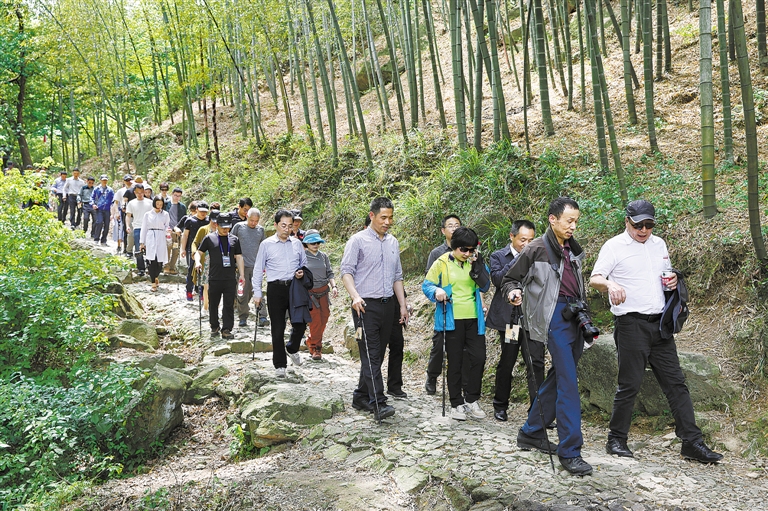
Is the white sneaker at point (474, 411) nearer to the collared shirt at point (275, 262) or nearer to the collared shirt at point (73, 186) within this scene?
the collared shirt at point (275, 262)

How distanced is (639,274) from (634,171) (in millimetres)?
3719

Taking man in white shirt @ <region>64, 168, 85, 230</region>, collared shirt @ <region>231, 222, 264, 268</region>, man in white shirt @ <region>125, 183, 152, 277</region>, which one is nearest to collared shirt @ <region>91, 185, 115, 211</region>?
man in white shirt @ <region>64, 168, 85, 230</region>

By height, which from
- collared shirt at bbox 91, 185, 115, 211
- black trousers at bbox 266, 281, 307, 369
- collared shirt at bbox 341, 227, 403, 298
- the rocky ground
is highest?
collared shirt at bbox 91, 185, 115, 211

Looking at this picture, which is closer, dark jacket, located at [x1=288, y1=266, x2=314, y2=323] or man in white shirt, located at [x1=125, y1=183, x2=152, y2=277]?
dark jacket, located at [x1=288, y1=266, x2=314, y2=323]

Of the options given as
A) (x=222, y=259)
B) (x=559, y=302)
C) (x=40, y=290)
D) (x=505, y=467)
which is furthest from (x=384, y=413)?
(x=40, y=290)

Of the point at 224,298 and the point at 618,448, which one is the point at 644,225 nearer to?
the point at 618,448

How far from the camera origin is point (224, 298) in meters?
7.35

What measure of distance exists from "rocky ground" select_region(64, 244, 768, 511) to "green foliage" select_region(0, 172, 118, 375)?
5.58ft

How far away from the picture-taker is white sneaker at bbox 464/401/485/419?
15.4 feet

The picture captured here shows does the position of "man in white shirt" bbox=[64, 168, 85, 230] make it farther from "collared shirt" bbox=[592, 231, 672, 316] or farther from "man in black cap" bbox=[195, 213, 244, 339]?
"collared shirt" bbox=[592, 231, 672, 316]

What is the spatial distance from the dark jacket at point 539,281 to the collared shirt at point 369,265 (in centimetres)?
131

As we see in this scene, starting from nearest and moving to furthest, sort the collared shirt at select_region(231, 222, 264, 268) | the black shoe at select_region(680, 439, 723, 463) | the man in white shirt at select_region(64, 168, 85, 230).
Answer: the black shoe at select_region(680, 439, 723, 463)
the collared shirt at select_region(231, 222, 264, 268)
the man in white shirt at select_region(64, 168, 85, 230)

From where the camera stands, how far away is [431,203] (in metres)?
8.49

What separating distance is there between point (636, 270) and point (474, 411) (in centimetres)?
171
